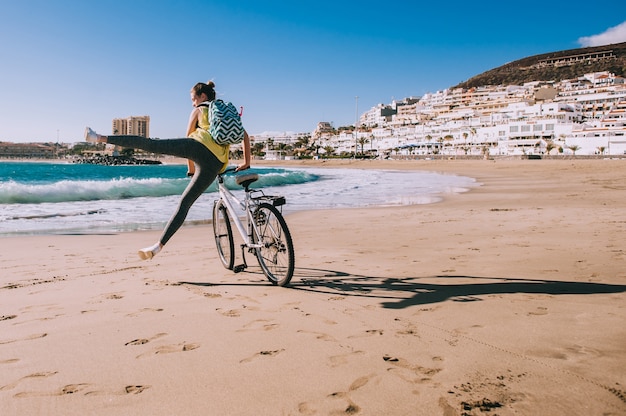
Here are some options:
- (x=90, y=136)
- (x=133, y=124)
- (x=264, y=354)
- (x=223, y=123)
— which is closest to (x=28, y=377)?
(x=264, y=354)

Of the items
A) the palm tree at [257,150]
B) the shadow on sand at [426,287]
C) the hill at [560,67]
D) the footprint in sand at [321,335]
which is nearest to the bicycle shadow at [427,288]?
the shadow on sand at [426,287]

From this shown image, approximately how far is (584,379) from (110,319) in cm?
265

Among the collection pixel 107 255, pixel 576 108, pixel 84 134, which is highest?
pixel 576 108

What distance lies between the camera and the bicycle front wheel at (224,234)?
435 cm

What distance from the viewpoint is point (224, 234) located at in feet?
14.7

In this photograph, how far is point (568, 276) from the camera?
151 inches

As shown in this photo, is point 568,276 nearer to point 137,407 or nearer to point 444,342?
point 444,342

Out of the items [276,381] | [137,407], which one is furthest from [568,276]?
[137,407]

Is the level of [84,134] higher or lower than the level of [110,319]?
higher

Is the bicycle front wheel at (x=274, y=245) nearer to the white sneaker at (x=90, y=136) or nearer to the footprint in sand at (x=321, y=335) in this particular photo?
the footprint in sand at (x=321, y=335)

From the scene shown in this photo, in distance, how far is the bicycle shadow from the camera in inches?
129

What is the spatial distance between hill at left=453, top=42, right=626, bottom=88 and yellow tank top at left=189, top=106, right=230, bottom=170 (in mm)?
186680

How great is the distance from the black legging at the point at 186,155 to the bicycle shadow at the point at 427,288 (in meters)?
1.20

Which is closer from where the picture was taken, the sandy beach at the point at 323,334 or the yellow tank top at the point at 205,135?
the sandy beach at the point at 323,334
